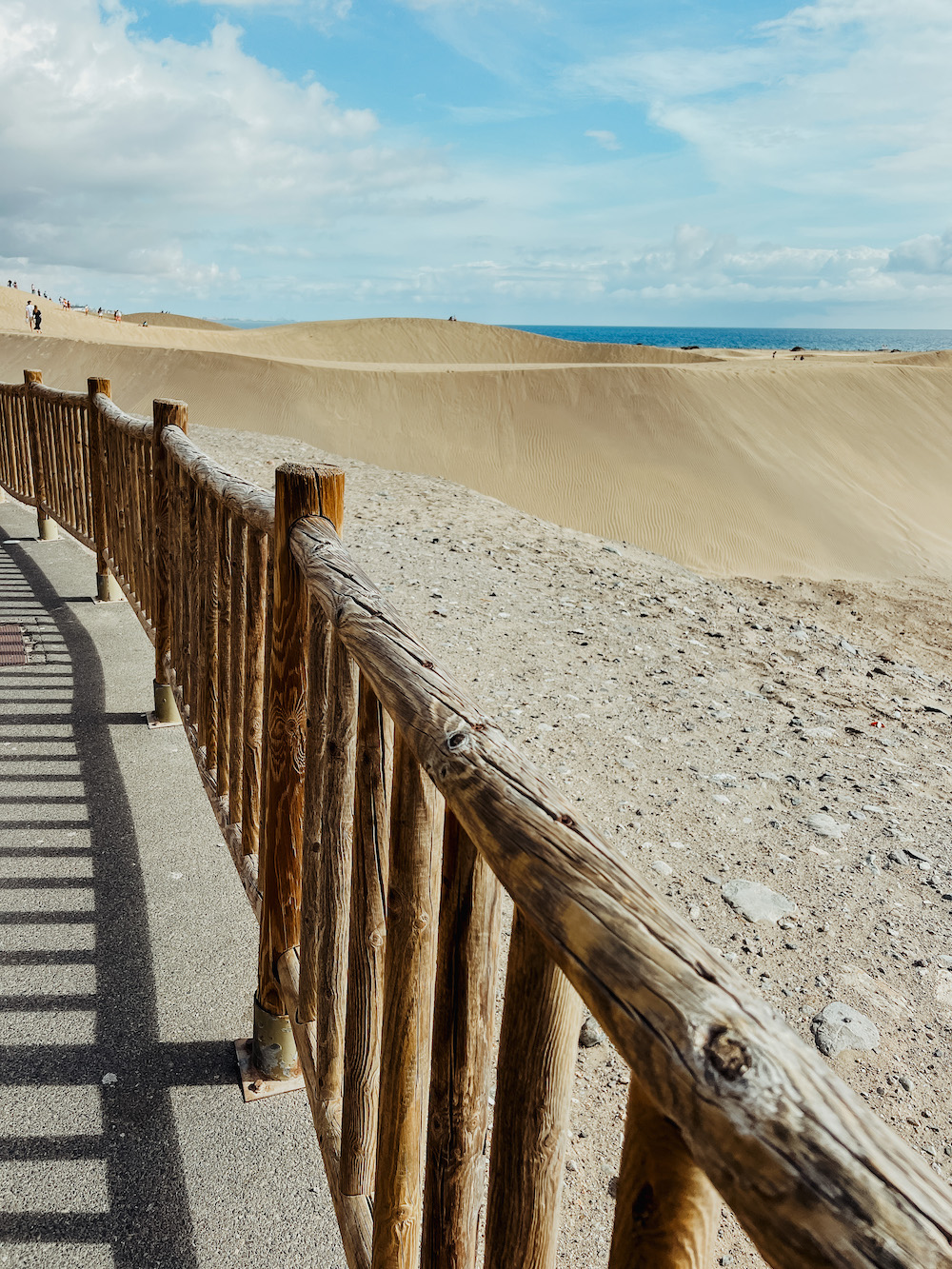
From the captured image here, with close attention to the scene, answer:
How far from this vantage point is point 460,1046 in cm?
127

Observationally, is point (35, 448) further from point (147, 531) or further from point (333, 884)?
point (333, 884)

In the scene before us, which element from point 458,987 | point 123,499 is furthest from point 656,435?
point 458,987

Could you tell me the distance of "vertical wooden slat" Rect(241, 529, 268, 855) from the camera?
2.72m

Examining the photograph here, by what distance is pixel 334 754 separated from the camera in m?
1.96

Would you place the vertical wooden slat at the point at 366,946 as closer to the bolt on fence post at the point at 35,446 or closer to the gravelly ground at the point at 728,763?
the gravelly ground at the point at 728,763

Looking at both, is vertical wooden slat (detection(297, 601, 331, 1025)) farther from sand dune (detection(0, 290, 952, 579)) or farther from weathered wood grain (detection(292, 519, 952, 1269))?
sand dune (detection(0, 290, 952, 579))

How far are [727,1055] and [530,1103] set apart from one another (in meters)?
0.46

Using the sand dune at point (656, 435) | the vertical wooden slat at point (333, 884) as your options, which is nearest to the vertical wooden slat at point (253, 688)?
the vertical wooden slat at point (333, 884)

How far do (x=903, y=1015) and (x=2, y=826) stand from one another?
3549 millimetres

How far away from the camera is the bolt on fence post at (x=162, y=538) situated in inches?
164

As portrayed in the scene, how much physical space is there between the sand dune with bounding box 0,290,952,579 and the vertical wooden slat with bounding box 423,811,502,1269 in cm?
1561

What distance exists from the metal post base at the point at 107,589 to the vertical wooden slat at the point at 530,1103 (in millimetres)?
6072

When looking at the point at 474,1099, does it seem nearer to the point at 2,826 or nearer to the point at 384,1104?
the point at 384,1104

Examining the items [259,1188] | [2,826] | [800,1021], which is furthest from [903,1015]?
[2,826]
